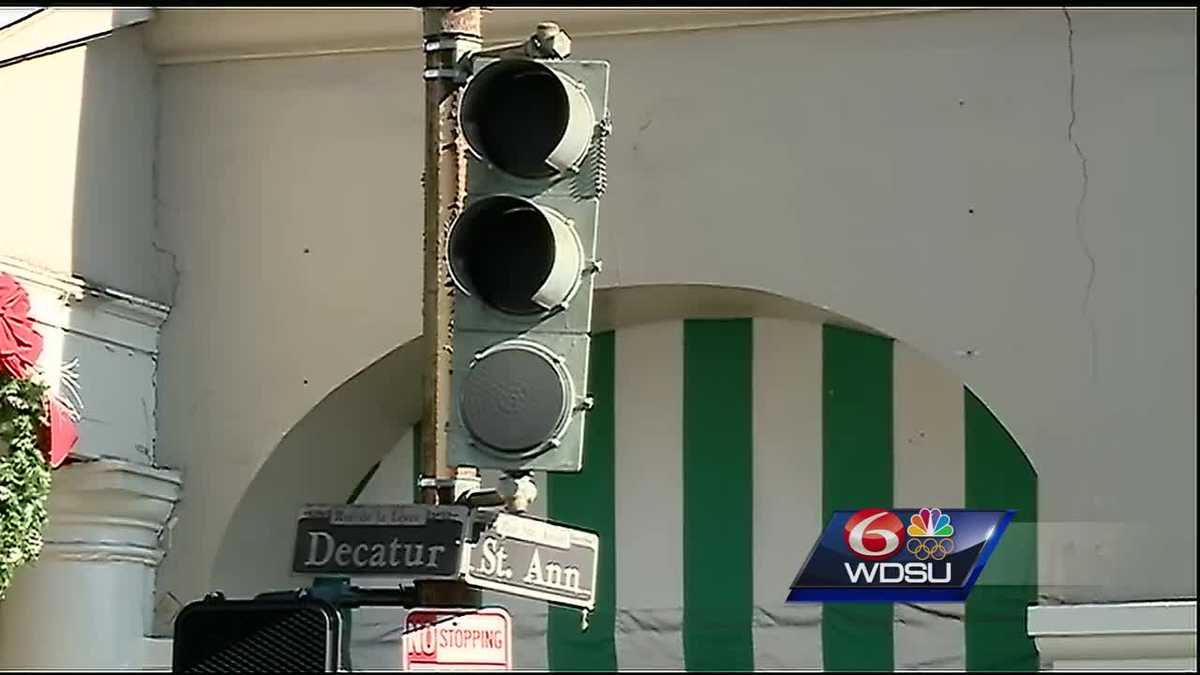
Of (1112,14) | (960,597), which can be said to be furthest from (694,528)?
(1112,14)

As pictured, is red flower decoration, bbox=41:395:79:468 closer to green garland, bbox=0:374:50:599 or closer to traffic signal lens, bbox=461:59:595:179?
green garland, bbox=0:374:50:599

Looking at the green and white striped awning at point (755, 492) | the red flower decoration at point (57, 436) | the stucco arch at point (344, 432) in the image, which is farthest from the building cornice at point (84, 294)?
the green and white striped awning at point (755, 492)

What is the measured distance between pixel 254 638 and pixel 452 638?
0.63 m

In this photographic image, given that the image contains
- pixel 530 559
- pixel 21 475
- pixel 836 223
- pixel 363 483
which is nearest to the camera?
pixel 530 559

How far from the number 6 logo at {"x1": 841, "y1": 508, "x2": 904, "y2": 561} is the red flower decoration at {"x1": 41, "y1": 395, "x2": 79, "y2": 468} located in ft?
8.50

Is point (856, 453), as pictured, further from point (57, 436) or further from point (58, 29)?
point (58, 29)

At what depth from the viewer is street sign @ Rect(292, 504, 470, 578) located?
3539 mm

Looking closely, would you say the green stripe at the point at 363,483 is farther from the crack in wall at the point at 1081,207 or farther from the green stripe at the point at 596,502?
the crack in wall at the point at 1081,207

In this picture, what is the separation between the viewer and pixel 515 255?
370cm

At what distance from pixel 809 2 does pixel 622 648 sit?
2409mm

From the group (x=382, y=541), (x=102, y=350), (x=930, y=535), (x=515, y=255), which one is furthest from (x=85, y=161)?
(x=382, y=541)

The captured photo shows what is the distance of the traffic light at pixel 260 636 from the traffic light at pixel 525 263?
441 millimetres

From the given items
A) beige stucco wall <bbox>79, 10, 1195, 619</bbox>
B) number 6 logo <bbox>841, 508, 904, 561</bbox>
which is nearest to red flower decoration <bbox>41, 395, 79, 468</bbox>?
beige stucco wall <bbox>79, 10, 1195, 619</bbox>

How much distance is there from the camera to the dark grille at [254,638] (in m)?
3.32
